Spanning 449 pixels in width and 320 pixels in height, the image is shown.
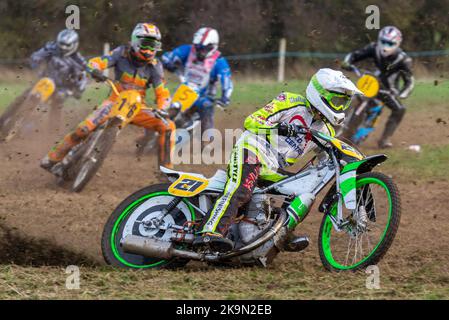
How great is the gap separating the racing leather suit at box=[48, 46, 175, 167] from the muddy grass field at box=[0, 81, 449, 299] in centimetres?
67

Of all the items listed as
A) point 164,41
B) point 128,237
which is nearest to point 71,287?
point 128,237

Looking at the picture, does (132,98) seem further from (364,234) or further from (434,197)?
(364,234)

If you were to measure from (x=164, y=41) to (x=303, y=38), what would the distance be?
4.38 m

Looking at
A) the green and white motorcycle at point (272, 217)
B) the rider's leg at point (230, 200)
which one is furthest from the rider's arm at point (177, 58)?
the rider's leg at point (230, 200)

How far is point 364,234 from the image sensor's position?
680 cm

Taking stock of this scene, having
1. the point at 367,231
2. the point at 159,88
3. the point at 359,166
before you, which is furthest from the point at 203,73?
the point at 367,231

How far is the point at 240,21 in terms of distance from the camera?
24406 millimetres

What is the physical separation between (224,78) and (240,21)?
1010 centimetres

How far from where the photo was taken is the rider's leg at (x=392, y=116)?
49.7ft

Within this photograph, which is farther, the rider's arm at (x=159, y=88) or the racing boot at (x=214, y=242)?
the rider's arm at (x=159, y=88)

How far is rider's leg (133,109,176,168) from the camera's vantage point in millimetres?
11471

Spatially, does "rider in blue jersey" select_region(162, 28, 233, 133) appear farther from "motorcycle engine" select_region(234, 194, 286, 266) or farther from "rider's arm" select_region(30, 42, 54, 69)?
"motorcycle engine" select_region(234, 194, 286, 266)

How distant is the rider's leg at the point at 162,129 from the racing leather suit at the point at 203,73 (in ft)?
9.51

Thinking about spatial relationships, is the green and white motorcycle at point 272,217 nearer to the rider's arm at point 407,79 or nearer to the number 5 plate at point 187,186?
the number 5 plate at point 187,186
